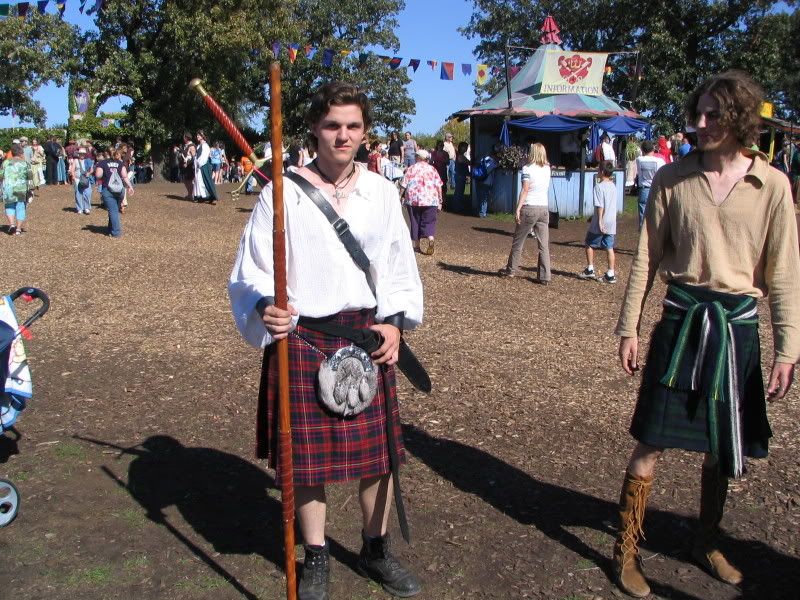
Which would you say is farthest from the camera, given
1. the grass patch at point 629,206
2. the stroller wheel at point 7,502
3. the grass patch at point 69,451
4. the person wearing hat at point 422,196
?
the grass patch at point 629,206

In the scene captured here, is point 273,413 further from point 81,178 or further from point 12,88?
point 12,88

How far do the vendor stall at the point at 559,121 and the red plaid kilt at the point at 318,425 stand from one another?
54.1 feet

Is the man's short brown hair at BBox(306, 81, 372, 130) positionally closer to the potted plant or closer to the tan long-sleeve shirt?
the tan long-sleeve shirt

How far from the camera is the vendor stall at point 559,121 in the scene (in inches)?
757

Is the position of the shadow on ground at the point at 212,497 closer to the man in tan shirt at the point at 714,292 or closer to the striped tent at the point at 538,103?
the man in tan shirt at the point at 714,292

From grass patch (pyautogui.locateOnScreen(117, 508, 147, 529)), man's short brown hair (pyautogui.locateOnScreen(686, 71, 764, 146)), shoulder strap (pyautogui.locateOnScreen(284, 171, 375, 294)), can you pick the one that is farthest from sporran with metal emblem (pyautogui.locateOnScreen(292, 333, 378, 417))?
man's short brown hair (pyautogui.locateOnScreen(686, 71, 764, 146))

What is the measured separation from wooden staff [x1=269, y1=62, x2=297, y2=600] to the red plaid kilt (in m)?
0.12

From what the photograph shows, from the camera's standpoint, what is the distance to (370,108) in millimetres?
3008

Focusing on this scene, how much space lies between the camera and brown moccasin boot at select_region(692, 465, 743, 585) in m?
3.30

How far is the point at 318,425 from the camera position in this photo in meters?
3.00

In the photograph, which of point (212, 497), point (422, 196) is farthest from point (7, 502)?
point (422, 196)

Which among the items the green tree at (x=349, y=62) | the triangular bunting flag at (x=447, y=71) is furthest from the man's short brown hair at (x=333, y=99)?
the green tree at (x=349, y=62)

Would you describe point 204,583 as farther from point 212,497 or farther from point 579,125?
point 579,125

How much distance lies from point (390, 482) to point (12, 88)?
3544 centimetres
